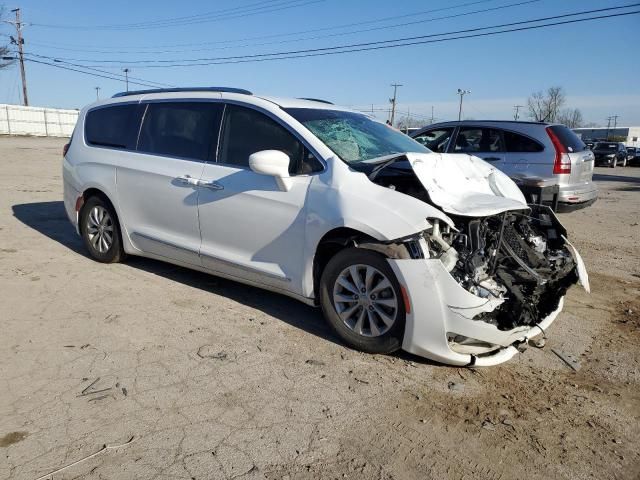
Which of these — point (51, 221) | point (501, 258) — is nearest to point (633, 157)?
point (51, 221)

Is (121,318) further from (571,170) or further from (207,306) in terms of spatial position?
(571,170)

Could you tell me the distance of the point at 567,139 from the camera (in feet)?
26.5

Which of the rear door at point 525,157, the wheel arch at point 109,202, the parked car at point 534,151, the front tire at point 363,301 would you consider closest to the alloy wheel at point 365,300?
the front tire at point 363,301

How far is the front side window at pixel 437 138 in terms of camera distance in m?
8.77

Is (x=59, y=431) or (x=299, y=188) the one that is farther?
(x=299, y=188)

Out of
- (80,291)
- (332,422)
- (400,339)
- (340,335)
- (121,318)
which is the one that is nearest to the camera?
(332,422)

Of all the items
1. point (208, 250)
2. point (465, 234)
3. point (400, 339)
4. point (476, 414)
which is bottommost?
point (476, 414)

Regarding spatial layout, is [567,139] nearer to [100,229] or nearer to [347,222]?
[347,222]

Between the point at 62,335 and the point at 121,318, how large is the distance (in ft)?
1.60

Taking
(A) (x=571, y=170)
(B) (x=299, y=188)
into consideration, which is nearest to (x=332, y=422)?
(B) (x=299, y=188)

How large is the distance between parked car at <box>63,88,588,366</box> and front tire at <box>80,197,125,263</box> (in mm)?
251

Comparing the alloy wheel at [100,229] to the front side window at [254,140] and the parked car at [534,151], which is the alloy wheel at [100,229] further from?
the parked car at [534,151]

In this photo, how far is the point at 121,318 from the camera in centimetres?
435

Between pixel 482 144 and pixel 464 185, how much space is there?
15.2ft
